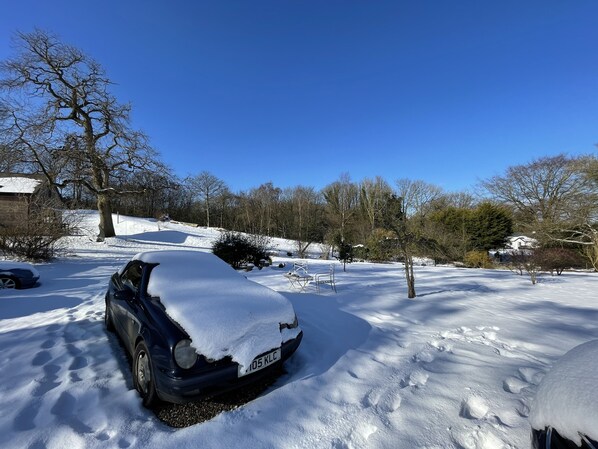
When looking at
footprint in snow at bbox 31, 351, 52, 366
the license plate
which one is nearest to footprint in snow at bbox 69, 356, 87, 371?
footprint in snow at bbox 31, 351, 52, 366

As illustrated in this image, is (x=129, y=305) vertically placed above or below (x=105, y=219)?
below

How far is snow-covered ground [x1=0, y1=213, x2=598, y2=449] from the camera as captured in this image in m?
2.24

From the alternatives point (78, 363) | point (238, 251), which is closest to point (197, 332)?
point (78, 363)

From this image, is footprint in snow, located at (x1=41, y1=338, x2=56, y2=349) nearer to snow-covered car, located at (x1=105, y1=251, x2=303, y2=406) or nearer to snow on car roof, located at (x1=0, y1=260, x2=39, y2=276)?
snow-covered car, located at (x1=105, y1=251, x2=303, y2=406)

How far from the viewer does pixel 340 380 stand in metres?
3.07

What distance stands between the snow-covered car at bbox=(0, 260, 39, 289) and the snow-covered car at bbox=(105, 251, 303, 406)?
5.82 meters

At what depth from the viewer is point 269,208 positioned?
40.4m

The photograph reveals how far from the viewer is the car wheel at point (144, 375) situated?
8.73ft

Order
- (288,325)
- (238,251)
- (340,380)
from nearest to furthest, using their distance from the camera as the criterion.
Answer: (340,380), (288,325), (238,251)

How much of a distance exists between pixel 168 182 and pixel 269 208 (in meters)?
19.6

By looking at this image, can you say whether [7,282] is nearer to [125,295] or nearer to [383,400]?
[125,295]

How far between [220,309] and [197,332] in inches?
15.0

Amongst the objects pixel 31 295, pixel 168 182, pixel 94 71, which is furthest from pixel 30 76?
pixel 31 295

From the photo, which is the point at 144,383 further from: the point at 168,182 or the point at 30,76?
the point at 30,76
